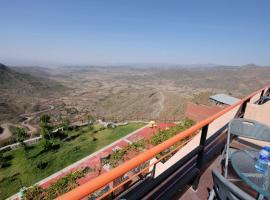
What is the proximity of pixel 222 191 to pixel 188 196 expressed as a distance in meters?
1.11

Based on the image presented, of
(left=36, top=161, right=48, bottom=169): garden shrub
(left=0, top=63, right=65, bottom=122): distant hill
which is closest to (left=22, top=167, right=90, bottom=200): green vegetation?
(left=36, top=161, right=48, bottom=169): garden shrub

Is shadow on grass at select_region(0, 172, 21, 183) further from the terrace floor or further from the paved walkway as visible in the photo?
the terrace floor

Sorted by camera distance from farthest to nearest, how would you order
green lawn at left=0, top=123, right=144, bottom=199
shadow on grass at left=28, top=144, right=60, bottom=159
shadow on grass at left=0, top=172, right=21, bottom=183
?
shadow on grass at left=28, top=144, right=60, bottom=159, shadow on grass at left=0, top=172, right=21, bottom=183, green lawn at left=0, top=123, right=144, bottom=199

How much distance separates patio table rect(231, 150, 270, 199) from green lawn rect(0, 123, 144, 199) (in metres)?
13.7

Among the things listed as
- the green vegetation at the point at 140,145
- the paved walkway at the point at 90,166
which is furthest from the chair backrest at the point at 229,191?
the green vegetation at the point at 140,145

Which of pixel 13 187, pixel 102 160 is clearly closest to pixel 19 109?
pixel 13 187

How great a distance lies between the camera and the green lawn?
1250 centimetres

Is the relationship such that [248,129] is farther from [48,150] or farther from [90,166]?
[48,150]

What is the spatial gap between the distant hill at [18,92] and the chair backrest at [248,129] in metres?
61.3

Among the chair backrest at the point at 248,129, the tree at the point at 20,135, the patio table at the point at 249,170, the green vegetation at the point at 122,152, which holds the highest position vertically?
the chair backrest at the point at 248,129

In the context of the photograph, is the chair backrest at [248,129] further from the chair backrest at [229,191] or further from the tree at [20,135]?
the tree at [20,135]

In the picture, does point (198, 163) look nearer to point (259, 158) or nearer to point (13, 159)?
point (259, 158)

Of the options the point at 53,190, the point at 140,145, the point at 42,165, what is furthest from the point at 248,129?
the point at 42,165

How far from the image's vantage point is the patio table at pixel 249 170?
1458mm
